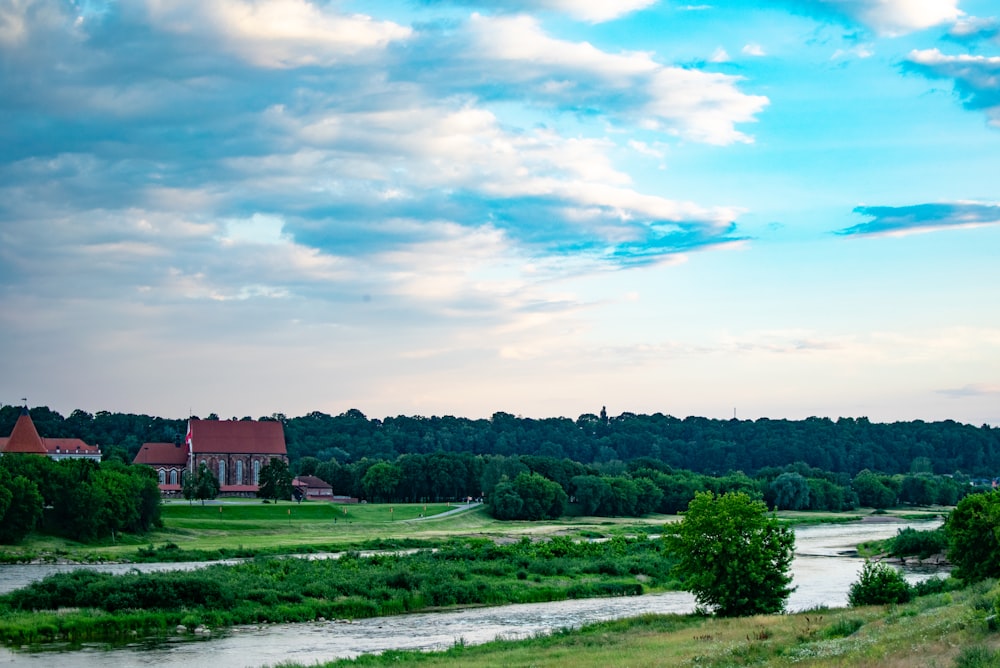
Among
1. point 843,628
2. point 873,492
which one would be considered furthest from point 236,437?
point 843,628

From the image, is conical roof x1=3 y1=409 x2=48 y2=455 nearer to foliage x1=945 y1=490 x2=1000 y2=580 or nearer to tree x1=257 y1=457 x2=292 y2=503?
tree x1=257 y1=457 x2=292 y2=503

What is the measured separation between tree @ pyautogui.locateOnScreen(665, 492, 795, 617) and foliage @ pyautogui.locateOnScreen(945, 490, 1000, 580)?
13.2 m

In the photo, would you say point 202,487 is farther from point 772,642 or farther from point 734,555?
point 772,642

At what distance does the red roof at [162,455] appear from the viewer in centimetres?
15912

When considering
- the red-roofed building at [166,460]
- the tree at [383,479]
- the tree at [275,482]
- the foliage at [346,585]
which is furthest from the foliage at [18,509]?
the red-roofed building at [166,460]

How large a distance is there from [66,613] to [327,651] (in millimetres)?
14296

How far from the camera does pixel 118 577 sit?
174ft

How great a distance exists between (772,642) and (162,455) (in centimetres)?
14316

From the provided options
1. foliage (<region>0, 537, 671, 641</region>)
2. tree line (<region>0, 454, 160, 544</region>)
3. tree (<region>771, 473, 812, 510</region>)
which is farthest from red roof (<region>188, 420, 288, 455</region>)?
foliage (<region>0, 537, 671, 641</region>)

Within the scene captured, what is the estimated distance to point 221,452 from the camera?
524 feet

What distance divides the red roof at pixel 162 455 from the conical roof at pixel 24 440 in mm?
23103

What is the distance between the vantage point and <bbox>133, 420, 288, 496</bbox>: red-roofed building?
159 meters

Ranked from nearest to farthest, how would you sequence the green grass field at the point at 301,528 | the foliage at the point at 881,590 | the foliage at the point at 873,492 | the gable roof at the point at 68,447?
the foliage at the point at 881,590 → the green grass field at the point at 301,528 → the gable roof at the point at 68,447 → the foliage at the point at 873,492

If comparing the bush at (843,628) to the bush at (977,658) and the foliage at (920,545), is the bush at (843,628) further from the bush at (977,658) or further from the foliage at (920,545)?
the foliage at (920,545)
